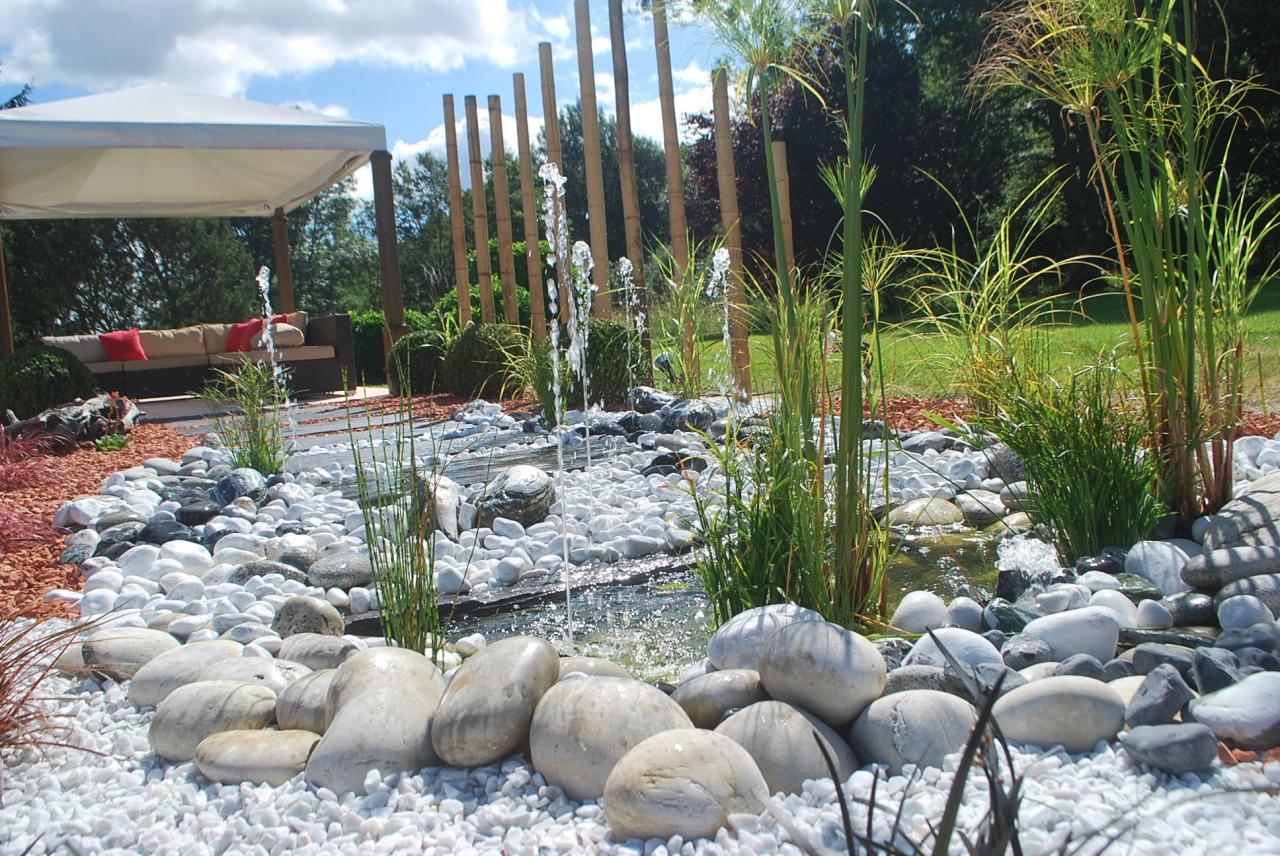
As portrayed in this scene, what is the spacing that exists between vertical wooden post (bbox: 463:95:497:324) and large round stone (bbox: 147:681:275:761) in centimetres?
785

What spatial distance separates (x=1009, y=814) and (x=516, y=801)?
3.21 feet

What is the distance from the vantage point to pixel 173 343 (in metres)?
10.3

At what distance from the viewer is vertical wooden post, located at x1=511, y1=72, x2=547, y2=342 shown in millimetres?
8398

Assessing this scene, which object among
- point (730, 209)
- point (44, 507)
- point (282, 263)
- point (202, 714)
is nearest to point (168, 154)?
point (282, 263)

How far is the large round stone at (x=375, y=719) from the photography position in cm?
167

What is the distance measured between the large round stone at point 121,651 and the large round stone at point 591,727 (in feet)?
3.70

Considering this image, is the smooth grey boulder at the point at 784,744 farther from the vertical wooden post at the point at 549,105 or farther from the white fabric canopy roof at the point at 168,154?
the white fabric canopy roof at the point at 168,154

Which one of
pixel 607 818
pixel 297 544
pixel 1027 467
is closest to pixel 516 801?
pixel 607 818

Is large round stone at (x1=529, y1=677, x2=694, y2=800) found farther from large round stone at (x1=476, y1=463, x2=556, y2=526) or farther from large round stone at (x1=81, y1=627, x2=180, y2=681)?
large round stone at (x1=476, y1=463, x2=556, y2=526)

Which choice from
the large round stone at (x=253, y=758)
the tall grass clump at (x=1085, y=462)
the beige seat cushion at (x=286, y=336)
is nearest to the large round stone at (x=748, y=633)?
the large round stone at (x=253, y=758)

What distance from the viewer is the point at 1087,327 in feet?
30.2

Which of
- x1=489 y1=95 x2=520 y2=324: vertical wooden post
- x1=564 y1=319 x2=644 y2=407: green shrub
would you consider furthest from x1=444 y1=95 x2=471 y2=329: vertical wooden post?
x1=564 y1=319 x2=644 y2=407: green shrub

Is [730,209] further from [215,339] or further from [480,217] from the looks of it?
[215,339]

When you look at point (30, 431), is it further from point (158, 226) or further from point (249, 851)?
point (158, 226)
